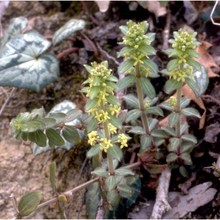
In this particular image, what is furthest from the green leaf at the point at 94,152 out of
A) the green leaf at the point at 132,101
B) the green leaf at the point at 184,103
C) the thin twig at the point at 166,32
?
the thin twig at the point at 166,32

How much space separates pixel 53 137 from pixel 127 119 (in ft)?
0.77

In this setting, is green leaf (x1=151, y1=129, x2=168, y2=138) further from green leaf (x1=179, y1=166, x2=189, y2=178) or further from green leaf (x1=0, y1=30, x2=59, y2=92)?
green leaf (x1=0, y1=30, x2=59, y2=92)

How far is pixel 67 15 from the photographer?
6.94ft

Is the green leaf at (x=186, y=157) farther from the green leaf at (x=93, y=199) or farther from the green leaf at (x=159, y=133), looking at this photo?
the green leaf at (x=93, y=199)

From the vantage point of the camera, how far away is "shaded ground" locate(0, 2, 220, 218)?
1.56 metres

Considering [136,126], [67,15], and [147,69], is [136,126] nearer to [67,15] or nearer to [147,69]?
[147,69]

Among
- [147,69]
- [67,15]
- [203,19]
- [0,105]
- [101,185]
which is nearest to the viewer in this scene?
[147,69]

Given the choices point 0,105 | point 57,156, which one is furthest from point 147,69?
point 0,105

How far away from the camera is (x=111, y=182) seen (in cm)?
138

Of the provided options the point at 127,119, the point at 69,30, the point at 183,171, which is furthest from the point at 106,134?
the point at 69,30

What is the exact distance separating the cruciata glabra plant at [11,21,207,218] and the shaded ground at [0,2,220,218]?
9 centimetres

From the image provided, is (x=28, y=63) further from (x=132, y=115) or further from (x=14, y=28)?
(x=132, y=115)

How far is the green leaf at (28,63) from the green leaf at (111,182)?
1.59 ft

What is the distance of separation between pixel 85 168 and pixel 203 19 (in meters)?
0.84
